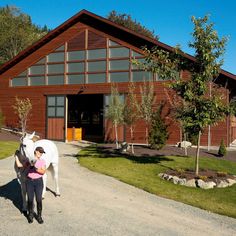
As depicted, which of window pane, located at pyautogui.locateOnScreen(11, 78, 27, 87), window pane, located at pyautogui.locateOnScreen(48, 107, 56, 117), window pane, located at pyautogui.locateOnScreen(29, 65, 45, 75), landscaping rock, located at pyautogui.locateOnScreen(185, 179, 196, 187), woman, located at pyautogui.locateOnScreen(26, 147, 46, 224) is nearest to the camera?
woman, located at pyautogui.locateOnScreen(26, 147, 46, 224)

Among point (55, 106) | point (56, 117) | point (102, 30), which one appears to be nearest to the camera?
point (102, 30)

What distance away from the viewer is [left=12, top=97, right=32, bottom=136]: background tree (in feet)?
99.6

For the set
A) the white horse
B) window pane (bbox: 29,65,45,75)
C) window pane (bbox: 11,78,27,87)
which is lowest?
the white horse

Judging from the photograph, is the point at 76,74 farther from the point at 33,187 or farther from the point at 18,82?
the point at 33,187

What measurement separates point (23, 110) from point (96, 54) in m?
7.87

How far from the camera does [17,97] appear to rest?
32.8 metres

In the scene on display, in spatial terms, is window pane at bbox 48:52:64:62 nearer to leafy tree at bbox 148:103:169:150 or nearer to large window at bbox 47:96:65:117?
large window at bbox 47:96:65:117

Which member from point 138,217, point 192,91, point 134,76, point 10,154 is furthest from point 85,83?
point 138,217

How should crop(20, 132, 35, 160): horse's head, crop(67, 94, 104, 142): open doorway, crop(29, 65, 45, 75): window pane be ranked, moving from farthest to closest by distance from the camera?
crop(67, 94, 104, 142): open doorway < crop(29, 65, 45, 75): window pane < crop(20, 132, 35, 160): horse's head

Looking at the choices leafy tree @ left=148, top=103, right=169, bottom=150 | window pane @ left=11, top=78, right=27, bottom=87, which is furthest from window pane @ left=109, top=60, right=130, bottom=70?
window pane @ left=11, top=78, right=27, bottom=87

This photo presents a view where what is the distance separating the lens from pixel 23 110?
30375 millimetres

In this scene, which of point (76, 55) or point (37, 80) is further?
point (37, 80)

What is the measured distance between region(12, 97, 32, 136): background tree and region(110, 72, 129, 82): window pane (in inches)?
300

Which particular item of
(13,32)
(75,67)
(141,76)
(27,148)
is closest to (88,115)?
(75,67)
